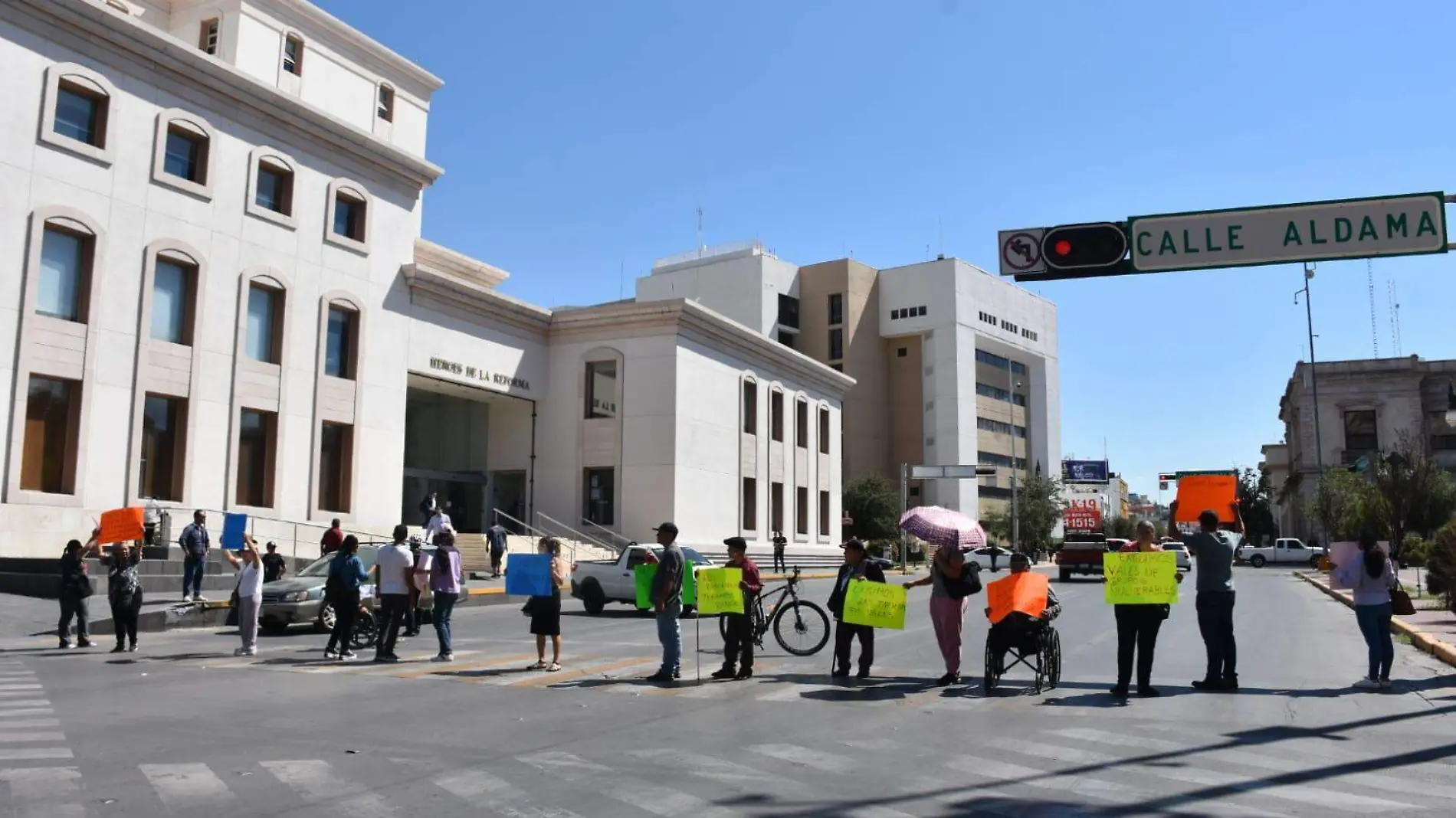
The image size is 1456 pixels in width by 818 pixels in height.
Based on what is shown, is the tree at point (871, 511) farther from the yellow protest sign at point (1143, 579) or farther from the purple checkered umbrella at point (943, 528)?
the yellow protest sign at point (1143, 579)

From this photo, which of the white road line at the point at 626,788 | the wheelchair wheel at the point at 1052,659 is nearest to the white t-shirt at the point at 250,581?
the white road line at the point at 626,788

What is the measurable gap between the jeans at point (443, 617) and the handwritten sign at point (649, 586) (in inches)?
116

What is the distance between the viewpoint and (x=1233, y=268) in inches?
532

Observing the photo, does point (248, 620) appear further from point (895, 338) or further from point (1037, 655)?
point (895, 338)

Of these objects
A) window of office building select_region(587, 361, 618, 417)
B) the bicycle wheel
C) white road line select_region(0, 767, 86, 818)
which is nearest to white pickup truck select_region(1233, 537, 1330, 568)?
window of office building select_region(587, 361, 618, 417)

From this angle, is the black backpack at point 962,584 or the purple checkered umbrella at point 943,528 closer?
the black backpack at point 962,584

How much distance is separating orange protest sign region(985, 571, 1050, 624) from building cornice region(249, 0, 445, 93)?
3309cm

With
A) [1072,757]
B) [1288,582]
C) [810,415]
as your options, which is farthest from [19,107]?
[1288,582]

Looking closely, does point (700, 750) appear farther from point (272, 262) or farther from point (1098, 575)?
point (1098, 575)

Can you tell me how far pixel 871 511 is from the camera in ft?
245

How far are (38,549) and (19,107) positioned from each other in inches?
411

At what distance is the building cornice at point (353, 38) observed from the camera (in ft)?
117

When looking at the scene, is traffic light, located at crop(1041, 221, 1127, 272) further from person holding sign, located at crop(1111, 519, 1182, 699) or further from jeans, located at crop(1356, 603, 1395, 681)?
jeans, located at crop(1356, 603, 1395, 681)

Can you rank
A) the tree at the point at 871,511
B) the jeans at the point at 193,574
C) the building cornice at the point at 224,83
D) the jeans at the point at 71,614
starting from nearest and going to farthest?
the jeans at the point at 71,614, the jeans at the point at 193,574, the building cornice at the point at 224,83, the tree at the point at 871,511
